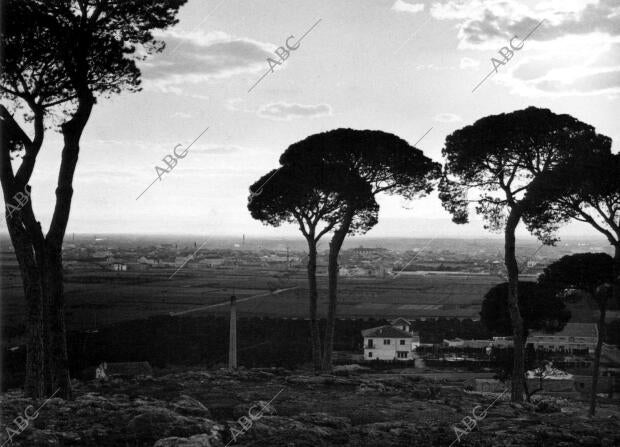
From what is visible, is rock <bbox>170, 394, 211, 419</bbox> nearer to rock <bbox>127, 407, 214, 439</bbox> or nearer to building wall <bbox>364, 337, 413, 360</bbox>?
rock <bbox>127, 407, 214, 439</bbox>

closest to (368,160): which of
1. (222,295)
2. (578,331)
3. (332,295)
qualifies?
(332,295)

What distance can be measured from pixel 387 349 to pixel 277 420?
2936cm

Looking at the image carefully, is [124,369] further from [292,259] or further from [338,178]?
[292,259]

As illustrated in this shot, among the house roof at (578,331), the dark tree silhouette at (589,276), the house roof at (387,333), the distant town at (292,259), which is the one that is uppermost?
the dark tree silhouette at (589,276)

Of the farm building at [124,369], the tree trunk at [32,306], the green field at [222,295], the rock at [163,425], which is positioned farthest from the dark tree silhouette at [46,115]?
the green field at [222,295]

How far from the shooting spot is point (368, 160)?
18.8m

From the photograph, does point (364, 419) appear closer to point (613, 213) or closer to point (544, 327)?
point (613, 213)

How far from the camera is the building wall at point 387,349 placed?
36.9 m

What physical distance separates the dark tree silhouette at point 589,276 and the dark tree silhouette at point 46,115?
14711mm

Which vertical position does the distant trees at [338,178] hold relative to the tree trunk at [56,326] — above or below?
above

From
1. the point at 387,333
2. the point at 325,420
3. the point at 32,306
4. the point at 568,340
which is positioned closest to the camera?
the point at 325,420

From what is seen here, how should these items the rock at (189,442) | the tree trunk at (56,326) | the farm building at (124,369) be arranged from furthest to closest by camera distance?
the farm building at (124,369), the tree trunk at (56,326), the rock at (189,442)

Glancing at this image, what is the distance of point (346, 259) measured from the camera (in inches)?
4429

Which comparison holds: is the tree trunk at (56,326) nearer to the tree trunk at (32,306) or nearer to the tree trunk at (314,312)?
the tree trunk at (32,306)
